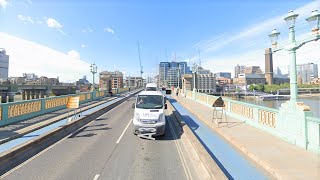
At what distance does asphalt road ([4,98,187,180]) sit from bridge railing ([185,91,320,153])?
14.3ft

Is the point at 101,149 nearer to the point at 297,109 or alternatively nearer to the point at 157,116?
the point at 157,116

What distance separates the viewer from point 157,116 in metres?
10.8

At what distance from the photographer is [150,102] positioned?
38.9ft

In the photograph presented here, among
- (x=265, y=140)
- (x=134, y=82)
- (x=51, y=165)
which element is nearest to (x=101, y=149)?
(x=51, y=165)

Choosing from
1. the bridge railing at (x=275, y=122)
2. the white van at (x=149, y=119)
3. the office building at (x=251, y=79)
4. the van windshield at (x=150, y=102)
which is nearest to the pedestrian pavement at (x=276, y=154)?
the bridge railing at (x=275, y=122)

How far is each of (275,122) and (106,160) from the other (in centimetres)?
742

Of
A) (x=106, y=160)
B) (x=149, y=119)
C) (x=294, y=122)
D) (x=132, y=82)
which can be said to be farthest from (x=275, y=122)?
(x=132, y=82)

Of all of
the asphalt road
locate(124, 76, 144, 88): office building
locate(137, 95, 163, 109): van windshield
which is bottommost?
the asphalt road

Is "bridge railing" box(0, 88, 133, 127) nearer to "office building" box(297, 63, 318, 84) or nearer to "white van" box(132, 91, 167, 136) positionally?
"white van" box(132, 91, 167, 136)

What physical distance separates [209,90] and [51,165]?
5428 inches

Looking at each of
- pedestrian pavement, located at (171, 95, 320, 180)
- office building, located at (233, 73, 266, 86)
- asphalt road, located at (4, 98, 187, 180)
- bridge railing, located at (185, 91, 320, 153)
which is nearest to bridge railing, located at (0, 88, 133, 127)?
asphalt road, located at (4, 98, 187, 180)

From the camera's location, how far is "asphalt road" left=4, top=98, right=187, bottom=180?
6.38m

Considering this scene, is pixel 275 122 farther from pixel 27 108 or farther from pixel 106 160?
pixel 27 108

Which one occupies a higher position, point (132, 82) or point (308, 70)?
point (132, 82)
